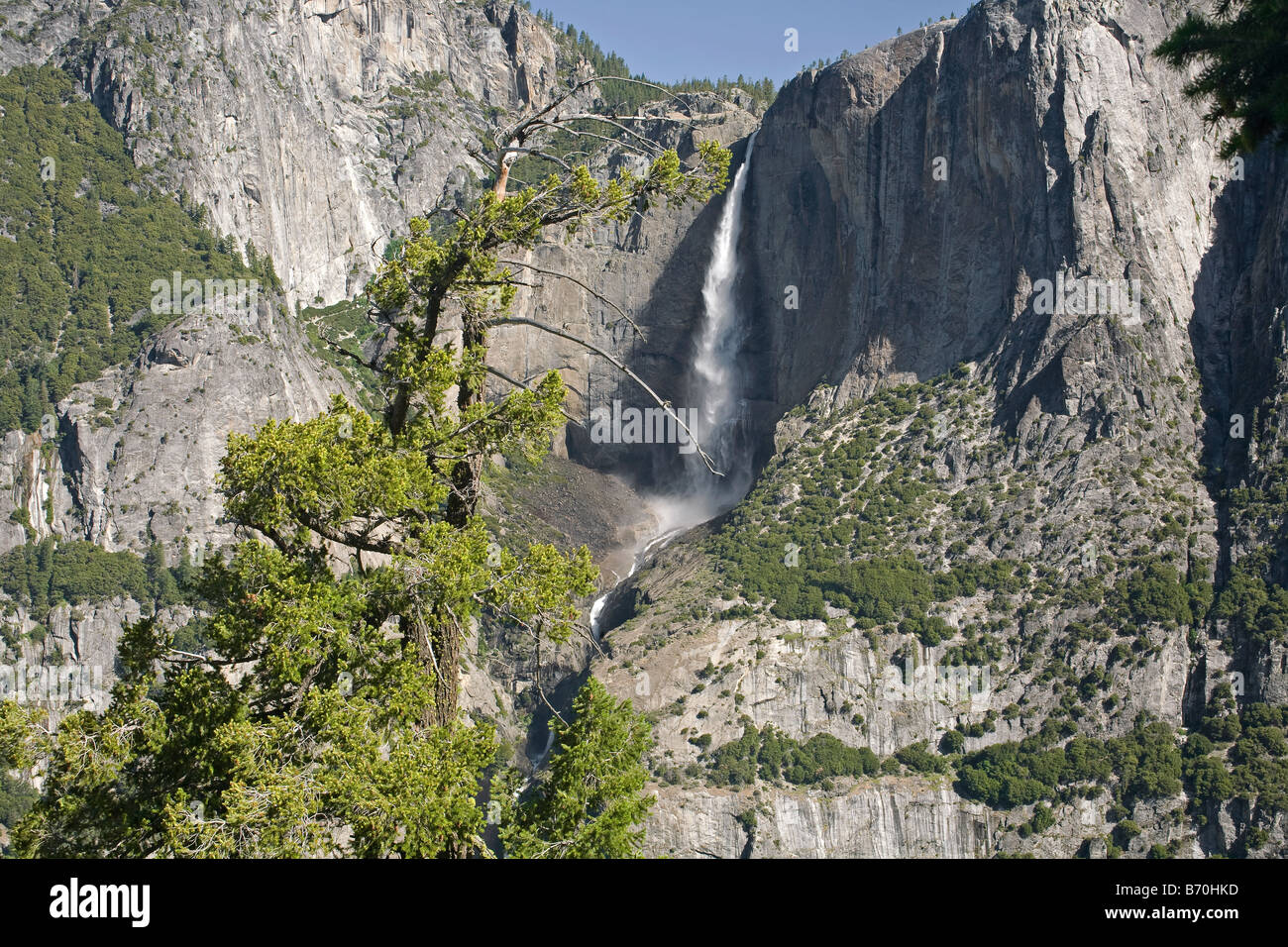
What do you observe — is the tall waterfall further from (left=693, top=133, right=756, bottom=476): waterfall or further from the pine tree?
the pine tree

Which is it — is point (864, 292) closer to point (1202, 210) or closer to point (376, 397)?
point (1202, 210)

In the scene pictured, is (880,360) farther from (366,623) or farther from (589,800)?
(366,623)

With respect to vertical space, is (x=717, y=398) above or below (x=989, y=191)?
below

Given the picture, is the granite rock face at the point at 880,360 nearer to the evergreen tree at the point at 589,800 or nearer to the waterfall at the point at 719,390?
the waterfall at the point at 719,390

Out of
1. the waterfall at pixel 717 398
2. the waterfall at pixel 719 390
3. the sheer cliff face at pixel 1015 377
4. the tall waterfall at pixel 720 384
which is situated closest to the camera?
the sheer cliff face at pixel 1015 377

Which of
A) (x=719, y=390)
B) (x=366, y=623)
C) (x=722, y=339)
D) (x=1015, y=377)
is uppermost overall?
(x=722, y=339)

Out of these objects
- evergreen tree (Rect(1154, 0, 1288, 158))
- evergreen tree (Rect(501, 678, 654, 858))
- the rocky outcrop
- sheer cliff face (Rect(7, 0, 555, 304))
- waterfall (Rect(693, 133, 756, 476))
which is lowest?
evergreen tree (Rect(501, 678, 654, 858))

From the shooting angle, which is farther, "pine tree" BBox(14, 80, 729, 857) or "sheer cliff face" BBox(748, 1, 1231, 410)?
"sheer cliff face" BBox(748, 1, 1231, 410)

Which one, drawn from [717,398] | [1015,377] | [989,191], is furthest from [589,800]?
[717,398]

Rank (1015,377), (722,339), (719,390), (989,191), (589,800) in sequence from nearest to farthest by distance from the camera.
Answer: (589,800) → (1015,377) → (989,191) → (719,390) → (722,339)

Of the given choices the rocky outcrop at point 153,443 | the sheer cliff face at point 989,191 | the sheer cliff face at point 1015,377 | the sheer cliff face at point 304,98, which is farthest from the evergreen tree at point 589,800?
the sheer cliff face at point 304,98

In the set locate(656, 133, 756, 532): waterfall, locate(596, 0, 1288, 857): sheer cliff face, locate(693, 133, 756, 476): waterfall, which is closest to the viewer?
locate(596, 0, 1288, 857): sheer cliff face

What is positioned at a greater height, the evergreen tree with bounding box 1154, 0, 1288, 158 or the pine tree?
the evergreen tree with bounding box 1154, 0, 1288, 158

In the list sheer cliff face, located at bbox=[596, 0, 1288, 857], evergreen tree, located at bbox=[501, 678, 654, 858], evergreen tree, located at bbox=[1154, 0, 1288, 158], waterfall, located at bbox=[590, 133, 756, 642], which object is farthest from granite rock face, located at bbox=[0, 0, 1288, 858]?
evergreen tree, located at bbox=[501, 678, 654, 858]
